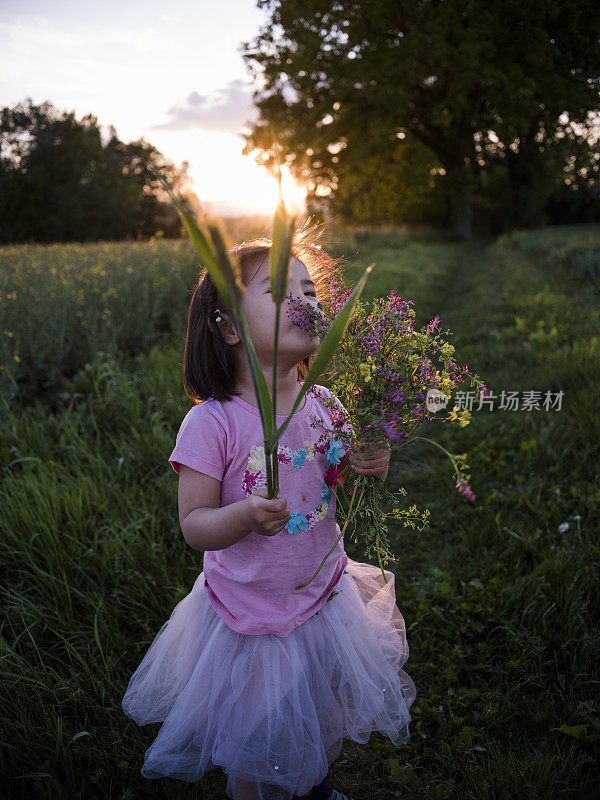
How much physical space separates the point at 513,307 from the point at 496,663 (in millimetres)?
6213

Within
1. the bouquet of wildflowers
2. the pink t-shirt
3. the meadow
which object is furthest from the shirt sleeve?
the meadow

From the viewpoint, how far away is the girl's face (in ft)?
4.53

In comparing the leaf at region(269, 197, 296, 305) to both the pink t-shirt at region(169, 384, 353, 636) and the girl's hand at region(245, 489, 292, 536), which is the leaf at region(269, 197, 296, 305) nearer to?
the girl's hand at region(245, 489, 292, 536)

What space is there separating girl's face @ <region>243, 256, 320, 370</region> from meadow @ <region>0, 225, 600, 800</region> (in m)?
0.91

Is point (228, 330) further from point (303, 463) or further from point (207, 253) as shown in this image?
point (207, 253)

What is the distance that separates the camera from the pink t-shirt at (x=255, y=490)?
4.89 feet

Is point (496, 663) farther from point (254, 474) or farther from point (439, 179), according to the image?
point (439, 179)

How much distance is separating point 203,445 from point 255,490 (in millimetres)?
203

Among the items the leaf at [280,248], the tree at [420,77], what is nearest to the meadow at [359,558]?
the leaf at [280,248]

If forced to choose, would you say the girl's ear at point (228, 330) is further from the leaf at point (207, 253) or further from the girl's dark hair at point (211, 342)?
the leaf at point (207, 253)

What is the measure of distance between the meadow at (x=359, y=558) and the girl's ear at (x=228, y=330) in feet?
3.14

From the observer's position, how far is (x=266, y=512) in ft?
3.80

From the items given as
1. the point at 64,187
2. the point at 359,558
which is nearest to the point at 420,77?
the point at 359,558

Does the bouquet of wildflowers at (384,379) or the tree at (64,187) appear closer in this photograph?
the bouquet of wildflowers at (384,379)
